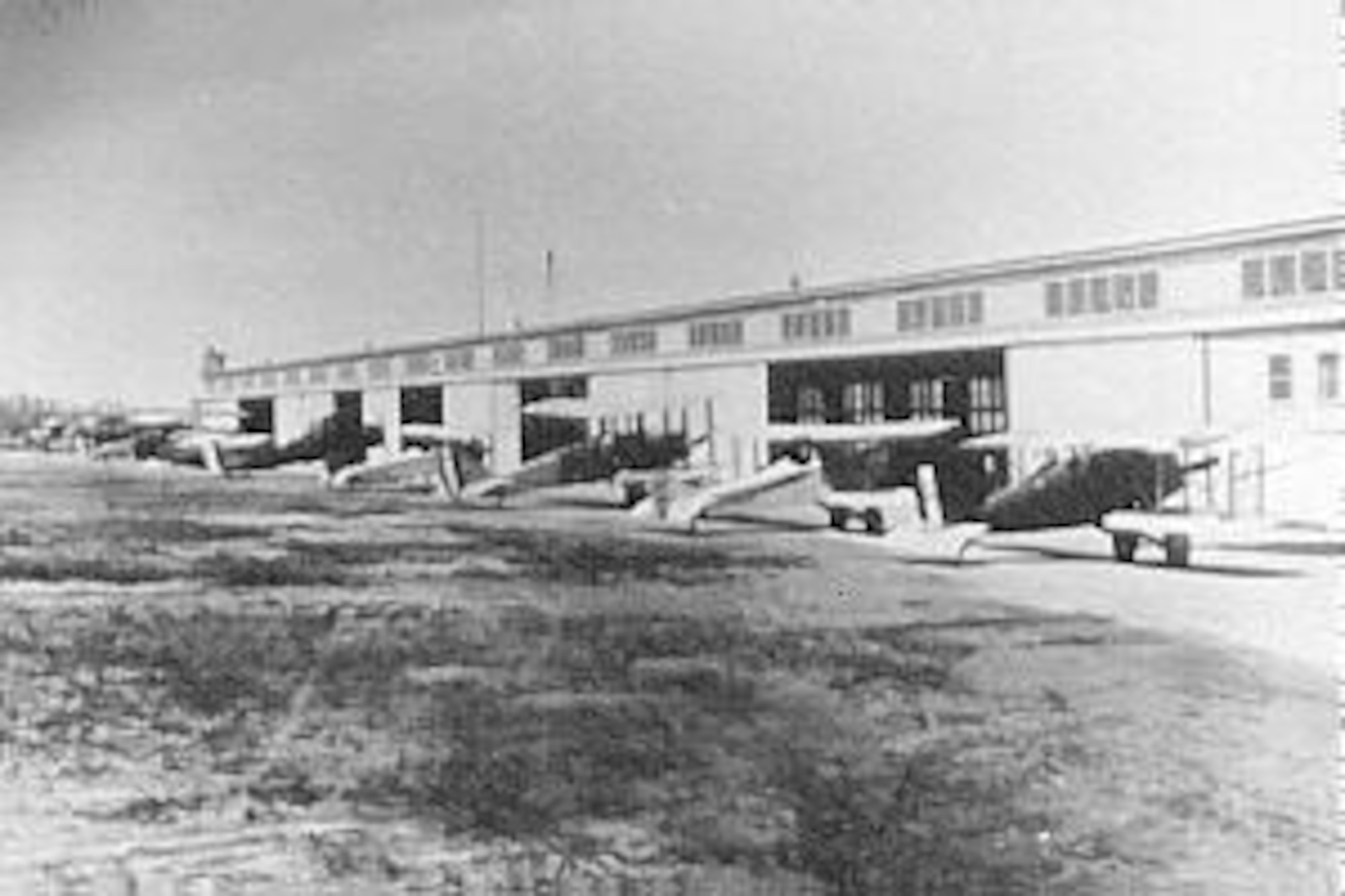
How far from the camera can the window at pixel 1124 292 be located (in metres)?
2.23

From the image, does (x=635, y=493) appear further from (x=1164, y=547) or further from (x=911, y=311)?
(x=1164, y=547)

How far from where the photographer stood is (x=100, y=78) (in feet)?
7.74

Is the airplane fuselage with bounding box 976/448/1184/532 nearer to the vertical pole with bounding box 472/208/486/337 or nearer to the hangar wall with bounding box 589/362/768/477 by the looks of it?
the hangar wall with bounding box 589/362/768/477

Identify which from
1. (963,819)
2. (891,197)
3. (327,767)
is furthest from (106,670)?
(891,197)

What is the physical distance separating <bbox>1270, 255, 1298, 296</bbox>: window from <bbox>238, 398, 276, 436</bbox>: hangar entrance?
5.60 ft

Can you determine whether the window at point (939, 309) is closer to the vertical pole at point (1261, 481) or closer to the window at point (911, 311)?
the window at point (911, 311)

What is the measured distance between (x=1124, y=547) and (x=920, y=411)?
0.42 metres

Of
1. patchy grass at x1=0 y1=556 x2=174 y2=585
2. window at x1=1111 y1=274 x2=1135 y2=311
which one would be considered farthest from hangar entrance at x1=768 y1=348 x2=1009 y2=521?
patchy grass at x1=0 y1=556 x2=174 y2=585

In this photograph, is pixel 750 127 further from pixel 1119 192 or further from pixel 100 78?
pixel 100 78

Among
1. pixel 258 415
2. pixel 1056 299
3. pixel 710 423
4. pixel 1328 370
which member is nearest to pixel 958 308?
pixel 1056 299

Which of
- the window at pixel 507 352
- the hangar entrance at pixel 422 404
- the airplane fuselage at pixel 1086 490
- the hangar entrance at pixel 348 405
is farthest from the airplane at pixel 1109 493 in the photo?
the hangar entrance at pixel 348 405

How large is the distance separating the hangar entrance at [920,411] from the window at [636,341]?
0.89 ft

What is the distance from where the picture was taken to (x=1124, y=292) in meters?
2.24

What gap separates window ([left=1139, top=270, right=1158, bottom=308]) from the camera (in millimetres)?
2223
